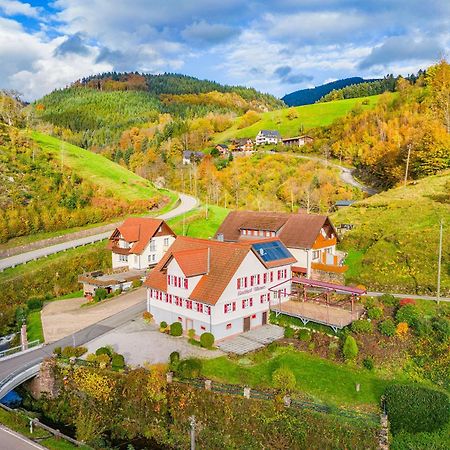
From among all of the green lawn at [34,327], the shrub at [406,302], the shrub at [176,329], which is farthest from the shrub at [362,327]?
the green lawn at [34,327]

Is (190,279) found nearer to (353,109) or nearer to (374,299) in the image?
(374,299)

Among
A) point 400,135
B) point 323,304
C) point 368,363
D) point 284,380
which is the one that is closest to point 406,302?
point 323,304

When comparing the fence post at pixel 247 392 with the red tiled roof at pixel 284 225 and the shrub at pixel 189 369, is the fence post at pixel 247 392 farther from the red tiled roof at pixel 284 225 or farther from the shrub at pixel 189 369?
the red tiled roof at pixel 284 225

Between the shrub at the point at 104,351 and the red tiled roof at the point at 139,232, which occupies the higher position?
the red tiled roof at the point at 139,232

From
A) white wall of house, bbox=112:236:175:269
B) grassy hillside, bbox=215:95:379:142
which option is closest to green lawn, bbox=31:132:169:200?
white wall of house, bbox=112:236:175:269

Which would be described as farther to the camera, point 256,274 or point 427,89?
point 427,89

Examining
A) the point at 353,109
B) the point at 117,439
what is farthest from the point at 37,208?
the point at 353,109
